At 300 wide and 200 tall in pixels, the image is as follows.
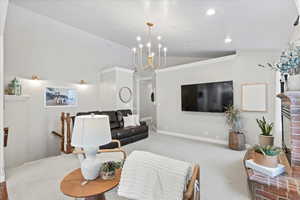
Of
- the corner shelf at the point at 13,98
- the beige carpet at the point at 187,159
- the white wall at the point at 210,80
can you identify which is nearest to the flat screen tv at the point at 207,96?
the white wall at the point at 210,80

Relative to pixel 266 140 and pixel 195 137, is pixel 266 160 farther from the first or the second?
pixel 195 137

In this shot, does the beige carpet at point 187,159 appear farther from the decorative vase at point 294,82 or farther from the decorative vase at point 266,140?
the decorative vase at point 294,82

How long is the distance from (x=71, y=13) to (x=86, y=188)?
4185 mm

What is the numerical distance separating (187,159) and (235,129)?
5.97ft

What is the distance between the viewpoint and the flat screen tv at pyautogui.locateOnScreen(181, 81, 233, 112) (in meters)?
4.33

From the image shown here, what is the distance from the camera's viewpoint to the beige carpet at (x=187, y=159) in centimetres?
214

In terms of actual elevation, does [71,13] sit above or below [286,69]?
above

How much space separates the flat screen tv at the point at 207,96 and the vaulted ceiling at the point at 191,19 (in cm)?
114

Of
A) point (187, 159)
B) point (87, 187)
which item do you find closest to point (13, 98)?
point (87, 187)

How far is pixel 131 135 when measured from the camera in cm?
459

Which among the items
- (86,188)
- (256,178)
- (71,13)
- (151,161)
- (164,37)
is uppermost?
(71,13)

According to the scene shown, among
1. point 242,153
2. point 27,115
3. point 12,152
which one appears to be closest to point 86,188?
point 12,152

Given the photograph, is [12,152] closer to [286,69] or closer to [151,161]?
[151,161]

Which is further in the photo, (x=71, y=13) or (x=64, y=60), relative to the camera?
(x=64, y=60)
